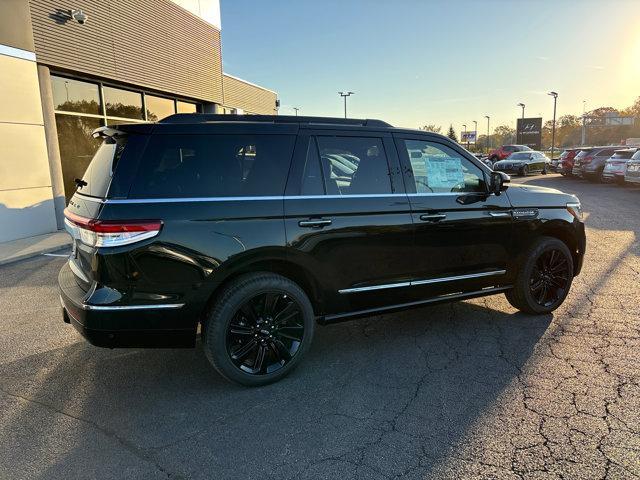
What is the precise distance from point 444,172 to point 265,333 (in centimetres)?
217

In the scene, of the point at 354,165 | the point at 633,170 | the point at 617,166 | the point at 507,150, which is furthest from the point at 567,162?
the point at 354,165

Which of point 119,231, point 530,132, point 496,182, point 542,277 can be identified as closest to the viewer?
point 119,231

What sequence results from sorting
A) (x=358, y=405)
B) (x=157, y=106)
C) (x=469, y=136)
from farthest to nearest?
(x=469, y=136) → (x=157, y=106) → (x=358, y=405)

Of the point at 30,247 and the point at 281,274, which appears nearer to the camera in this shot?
the point at 281,274

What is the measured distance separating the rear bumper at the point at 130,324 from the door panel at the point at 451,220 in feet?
6.44

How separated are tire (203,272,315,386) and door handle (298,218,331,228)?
431 mm

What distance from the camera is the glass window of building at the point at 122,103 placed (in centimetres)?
1250

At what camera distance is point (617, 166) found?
18109 millimetres

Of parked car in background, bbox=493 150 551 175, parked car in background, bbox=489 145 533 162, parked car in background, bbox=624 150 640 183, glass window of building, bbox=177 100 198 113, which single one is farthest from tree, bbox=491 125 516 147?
glass window of building, bbox=177 100 198 113

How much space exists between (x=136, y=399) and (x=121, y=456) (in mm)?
660

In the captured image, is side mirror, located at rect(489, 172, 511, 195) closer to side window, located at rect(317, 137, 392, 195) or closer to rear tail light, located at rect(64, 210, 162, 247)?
side window, located at rect(317, 137, 392, 195)

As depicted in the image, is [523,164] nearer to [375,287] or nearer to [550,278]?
[550,278]

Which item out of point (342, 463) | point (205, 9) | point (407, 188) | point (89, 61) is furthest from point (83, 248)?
point (205, 9)

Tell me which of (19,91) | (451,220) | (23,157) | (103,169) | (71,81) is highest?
(71,81)
